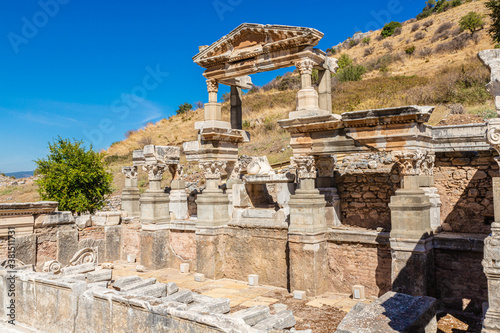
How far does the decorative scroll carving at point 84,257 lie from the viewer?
12.1 meters

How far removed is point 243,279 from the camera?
11.3 meters

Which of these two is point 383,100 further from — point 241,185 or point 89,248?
point 89,248

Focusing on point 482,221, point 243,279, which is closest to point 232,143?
point 243,279

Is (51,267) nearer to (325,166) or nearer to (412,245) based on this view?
(325,166)

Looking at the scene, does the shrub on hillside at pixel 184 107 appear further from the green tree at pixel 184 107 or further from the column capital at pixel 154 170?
the column capital at pixel 154 170

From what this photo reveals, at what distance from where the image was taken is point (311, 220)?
9688 millimetres

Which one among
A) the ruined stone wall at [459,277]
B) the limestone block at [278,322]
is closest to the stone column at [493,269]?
the limestone block at [278,322]

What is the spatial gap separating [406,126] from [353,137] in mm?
1151

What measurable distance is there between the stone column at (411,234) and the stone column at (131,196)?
9.80m

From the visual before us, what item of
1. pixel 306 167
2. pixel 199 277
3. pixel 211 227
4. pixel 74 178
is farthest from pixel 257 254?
pixel 74 178

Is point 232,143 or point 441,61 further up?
point 441,61

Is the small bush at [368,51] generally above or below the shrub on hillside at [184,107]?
above

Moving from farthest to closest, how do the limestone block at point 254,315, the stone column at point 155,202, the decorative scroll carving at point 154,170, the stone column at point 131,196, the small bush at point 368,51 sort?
the small bush at point 368,51 → the stone column at point 131,196 → the decorative scroll carving at point 154,170 → the stone column at point 155,202 → the limestone block at point 254,315

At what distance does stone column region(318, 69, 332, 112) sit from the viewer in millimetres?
11448
